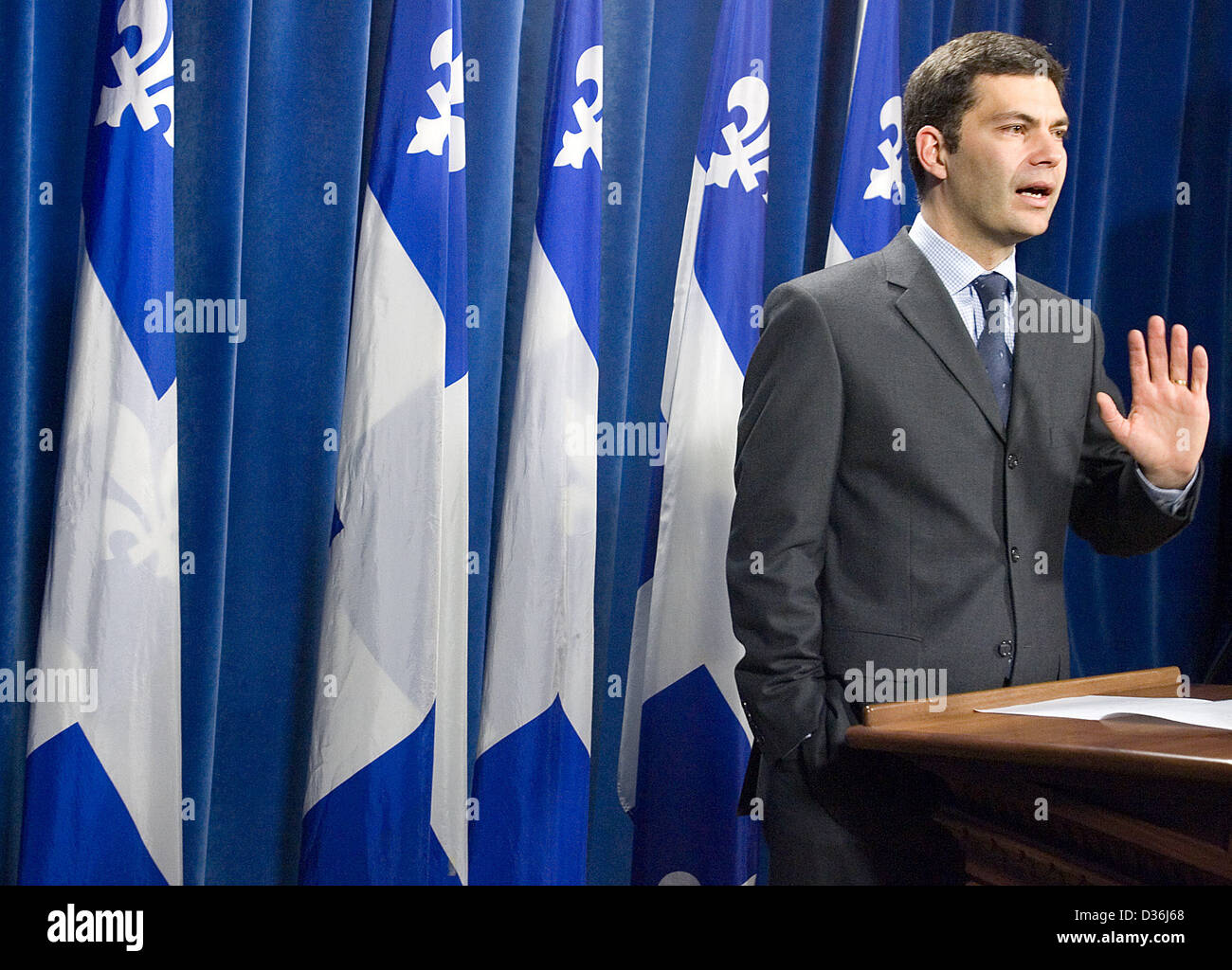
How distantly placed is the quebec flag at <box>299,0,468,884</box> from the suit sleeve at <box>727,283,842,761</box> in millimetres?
843

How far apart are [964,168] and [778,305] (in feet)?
1.32

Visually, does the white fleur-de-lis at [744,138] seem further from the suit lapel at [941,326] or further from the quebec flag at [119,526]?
the quebec flag at [119,526]

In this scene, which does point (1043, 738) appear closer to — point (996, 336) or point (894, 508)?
point (894, 508)

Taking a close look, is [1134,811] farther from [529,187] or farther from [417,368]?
[529,187]

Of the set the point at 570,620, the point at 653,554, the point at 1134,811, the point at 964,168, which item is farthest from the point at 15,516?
the point at 1134,811

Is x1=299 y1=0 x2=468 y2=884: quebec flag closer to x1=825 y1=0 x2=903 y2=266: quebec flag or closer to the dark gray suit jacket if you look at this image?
the dark gray suit jacket

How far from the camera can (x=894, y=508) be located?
180cm

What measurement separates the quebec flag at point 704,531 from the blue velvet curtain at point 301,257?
0.22m

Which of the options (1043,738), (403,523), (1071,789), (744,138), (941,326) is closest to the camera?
(1043,738)

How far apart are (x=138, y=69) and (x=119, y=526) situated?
94 cm

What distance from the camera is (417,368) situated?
2432mm

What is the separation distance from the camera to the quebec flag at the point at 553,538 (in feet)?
8.23

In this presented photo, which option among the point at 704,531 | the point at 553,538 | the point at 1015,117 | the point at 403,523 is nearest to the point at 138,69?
the point at 403,523

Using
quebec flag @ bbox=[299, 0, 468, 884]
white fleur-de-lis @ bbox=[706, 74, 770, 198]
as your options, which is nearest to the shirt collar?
white fleur-de-lis @ bbox=[706, 74, 770, 198]
